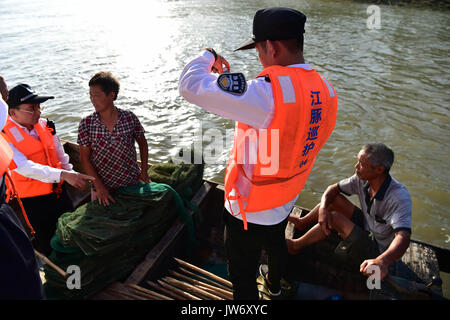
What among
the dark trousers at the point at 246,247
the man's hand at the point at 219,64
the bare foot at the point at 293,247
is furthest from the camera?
the bare foot at the point at 293,247

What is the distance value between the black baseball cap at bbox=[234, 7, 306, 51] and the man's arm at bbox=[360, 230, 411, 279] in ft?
5.77

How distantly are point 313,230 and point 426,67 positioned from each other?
32.1 feet

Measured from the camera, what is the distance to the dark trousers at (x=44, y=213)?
2.79 m

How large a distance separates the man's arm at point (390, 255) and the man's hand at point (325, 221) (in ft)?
1.51

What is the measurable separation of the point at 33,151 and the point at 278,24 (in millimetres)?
2308

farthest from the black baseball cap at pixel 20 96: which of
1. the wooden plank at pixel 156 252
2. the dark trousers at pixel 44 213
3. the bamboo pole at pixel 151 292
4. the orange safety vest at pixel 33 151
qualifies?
the bamboo pole at pixel 151 292

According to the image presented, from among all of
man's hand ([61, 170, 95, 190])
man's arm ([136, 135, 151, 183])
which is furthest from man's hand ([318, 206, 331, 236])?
man's hand ([61, 170, 95, 190])

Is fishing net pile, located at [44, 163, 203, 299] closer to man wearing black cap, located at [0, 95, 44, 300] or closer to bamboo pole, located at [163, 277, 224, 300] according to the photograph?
bamboo pole, located at [163, 277, 224, 300]

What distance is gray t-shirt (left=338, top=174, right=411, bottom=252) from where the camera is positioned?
2555mm

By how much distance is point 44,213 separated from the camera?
286 centimetres

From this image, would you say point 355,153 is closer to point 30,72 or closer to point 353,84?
point 353,84

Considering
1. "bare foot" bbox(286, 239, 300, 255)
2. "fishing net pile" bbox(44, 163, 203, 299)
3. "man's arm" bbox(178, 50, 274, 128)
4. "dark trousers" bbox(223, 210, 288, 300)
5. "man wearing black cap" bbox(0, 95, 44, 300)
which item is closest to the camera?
"man wearing black cap" bbox(0, 95, 44, 300)

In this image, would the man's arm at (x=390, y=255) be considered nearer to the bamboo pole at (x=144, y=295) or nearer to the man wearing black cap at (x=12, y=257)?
the bamboo pole at (x=144, y=295)

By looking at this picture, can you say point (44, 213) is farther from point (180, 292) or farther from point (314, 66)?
point (314, 66)
